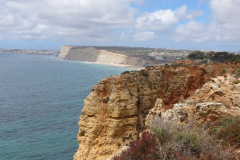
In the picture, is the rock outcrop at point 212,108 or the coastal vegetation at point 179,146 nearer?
the coastal vegetation at point 179,146

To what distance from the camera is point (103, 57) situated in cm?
14700

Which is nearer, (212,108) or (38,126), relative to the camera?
(212,108)

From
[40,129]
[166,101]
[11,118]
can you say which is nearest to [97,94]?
[166,101]

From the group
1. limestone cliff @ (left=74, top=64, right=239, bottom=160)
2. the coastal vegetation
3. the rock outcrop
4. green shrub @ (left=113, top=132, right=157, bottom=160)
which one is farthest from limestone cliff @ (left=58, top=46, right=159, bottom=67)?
green shrub @ (left=113, top=132, right=157, bottom=160)

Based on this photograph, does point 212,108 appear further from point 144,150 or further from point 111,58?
point 111,58

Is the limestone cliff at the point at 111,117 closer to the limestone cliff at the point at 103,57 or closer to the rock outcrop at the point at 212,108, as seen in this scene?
the rock outcrop at the point at 212,108

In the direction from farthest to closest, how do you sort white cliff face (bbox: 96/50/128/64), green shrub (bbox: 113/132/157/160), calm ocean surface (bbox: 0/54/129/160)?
white cliff face (bbox: 96/50/128/64) → calm ocean surface (bbox: 0/54/129/160) → green shrub (bbox: 113/132/157/160)

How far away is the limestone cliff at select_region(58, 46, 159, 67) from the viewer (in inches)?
4815

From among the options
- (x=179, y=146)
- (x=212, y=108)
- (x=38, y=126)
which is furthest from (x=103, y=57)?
(x=179, y=146)

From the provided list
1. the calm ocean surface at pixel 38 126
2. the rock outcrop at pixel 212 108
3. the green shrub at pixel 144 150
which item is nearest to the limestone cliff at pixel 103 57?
the calm ocean surface at pixel 38 126

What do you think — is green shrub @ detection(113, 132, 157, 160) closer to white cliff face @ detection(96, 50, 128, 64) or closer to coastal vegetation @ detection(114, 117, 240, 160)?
coastal vegetation @ detection(114, 117, 240, 160)

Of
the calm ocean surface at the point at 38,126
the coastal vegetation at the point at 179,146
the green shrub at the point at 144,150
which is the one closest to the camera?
the coastal vegetation at the point at 179,146

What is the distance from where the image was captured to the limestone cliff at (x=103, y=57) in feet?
401

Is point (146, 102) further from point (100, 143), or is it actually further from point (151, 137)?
point (151, 137)
